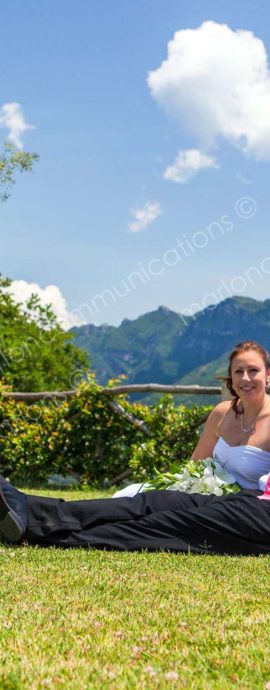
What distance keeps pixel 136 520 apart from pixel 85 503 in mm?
312

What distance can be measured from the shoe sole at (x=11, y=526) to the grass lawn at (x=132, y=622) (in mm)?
152

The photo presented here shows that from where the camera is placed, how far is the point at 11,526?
407 centimetres

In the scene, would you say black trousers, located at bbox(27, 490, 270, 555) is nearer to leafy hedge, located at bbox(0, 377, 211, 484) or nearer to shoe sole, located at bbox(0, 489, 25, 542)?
shoe sole, located at bbox(0, 489, 25, 542)

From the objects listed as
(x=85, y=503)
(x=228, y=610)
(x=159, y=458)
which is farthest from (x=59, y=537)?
(x=159, y=458)

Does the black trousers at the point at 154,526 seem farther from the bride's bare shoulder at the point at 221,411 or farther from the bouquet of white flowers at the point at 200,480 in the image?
the bride's bare shoulder at the point at 221,411

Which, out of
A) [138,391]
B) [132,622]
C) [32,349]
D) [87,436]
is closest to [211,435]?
[132,622]

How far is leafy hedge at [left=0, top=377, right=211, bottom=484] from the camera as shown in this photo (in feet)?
33.0

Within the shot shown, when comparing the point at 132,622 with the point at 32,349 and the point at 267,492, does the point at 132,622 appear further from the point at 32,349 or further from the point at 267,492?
the point at 32,349

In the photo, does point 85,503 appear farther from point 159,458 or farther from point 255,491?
point 159,458

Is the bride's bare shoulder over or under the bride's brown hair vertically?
under

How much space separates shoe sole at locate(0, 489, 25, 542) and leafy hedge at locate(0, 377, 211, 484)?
19.1 feet

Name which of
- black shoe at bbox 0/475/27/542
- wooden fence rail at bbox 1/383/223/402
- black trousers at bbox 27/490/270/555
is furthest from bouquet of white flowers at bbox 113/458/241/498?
wooden fence rail at bbox 1/383/223/402

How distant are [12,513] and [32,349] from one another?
75.2 ft

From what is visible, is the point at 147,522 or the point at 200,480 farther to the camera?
the point at 200,480
